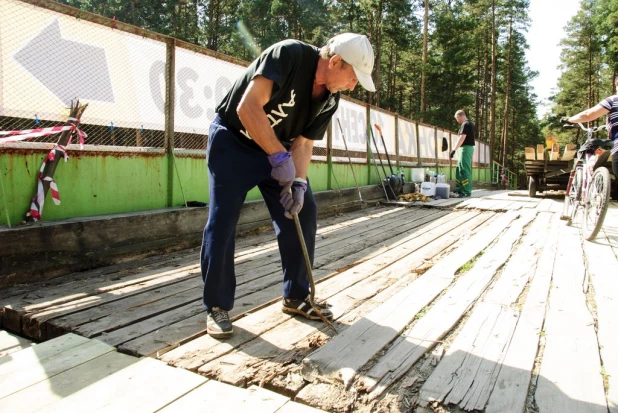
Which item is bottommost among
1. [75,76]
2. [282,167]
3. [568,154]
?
[282,167]

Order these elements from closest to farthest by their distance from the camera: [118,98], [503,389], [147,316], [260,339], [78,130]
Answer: [503,389] → [260,339] → [147,316] → [78,130] → [118,98]

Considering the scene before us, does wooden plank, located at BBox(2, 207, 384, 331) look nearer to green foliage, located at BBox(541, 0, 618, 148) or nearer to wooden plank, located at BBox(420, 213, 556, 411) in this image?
wooden plank, located at BBox(420, 213, 556, 411)

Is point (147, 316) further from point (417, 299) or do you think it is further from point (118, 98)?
point (118, 98)

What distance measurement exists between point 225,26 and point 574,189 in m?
31.6

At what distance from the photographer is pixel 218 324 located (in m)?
2.19

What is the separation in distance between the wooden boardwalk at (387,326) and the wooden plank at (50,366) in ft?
0.36

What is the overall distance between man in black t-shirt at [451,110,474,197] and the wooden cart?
5.15 feet

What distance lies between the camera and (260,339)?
7.20 ft

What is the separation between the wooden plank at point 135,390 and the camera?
157 cm

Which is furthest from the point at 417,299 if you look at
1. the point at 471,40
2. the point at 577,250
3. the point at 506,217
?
the point at 471,40

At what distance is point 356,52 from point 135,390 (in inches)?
69.2

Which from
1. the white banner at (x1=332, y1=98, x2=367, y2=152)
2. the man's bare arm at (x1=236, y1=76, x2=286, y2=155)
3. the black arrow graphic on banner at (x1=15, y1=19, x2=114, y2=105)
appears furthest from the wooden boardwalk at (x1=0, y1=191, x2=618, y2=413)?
the white banner at (x1=332, y1=98, x2=367, y2=152)

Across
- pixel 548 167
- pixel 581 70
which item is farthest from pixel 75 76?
pixel 581 70

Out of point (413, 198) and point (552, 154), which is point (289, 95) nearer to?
point (413, 198)
